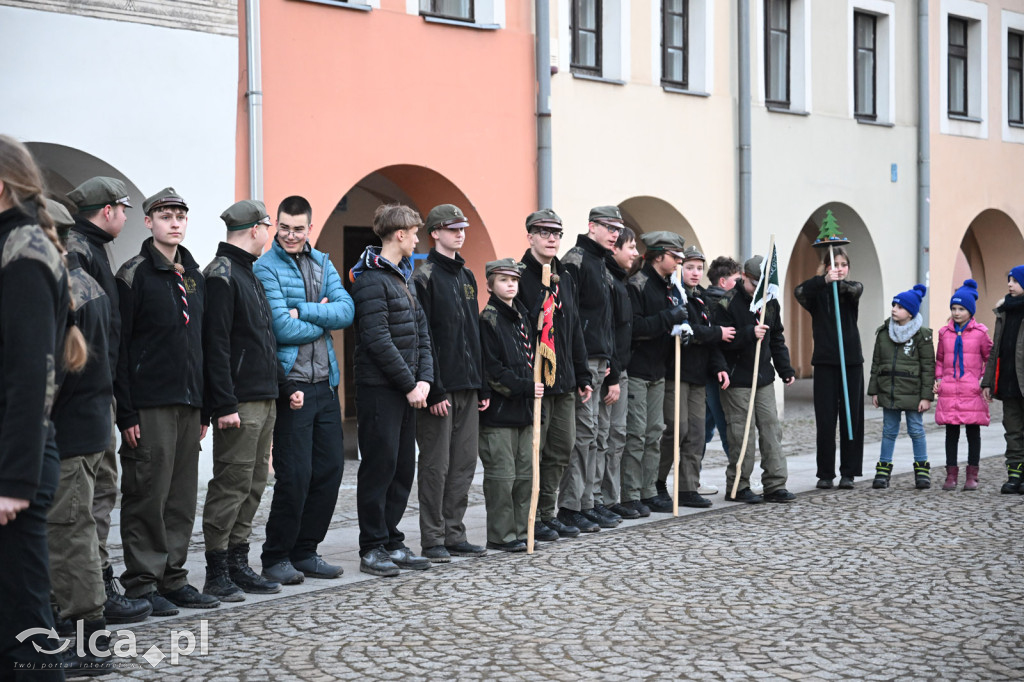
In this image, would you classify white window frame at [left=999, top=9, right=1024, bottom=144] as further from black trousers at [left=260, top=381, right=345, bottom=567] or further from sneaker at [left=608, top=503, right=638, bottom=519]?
black trousers at [left=260, top=381, right=345, bottom=567]

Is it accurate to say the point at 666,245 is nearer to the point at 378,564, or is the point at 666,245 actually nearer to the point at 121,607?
the point at 378,564

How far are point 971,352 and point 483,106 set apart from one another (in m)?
5.75

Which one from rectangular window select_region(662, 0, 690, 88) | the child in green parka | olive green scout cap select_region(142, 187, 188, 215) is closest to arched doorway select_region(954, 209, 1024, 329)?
rectangular window select_region(662, 0, 690, 88)

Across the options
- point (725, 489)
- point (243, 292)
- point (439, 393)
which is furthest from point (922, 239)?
point (243, 292)

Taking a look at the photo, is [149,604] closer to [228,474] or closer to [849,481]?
[228,474]

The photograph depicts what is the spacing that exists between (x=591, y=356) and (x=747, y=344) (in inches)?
79.3

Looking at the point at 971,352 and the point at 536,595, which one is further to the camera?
the point at 971,352

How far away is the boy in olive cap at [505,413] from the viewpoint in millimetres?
8570

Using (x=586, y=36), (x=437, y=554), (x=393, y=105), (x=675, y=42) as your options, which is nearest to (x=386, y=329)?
(x=437, y=554)

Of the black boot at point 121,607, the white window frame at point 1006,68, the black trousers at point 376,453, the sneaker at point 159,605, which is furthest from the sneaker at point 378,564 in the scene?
the white window frame at point 1006,68

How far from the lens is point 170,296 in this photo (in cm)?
677

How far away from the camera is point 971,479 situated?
37.0 feet

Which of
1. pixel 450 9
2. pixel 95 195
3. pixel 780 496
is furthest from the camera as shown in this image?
pixel 450 9

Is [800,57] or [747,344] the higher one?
[800,57]
